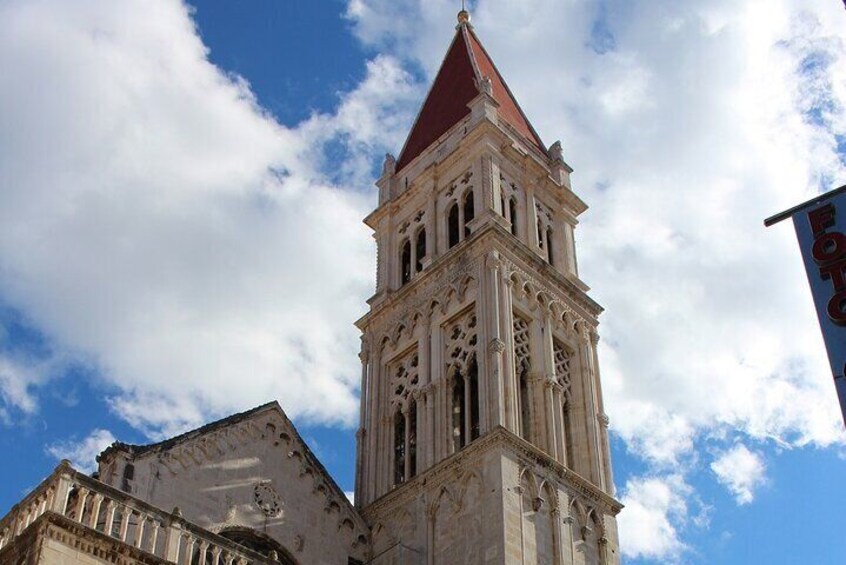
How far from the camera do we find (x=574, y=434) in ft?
95.4

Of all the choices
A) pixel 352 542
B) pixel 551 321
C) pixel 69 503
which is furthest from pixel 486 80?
pixel 69 503

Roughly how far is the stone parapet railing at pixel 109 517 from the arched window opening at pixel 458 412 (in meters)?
7.82

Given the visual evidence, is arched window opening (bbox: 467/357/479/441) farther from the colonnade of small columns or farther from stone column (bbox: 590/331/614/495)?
stone column (bbox: 590/331/614/495)

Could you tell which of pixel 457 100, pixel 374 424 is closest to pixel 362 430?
pixel 374 424

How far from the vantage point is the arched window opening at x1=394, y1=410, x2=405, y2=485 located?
96.2 ft

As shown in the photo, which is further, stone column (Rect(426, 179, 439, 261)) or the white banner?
stone column (Rect(426, 179, 439, 261))

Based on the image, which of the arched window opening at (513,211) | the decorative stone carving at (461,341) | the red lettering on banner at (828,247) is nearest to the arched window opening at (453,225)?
the arched window opening at (513,211)

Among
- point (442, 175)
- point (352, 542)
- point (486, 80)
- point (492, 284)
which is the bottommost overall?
point (352, 542)

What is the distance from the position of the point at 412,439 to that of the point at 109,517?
11517 millimetres

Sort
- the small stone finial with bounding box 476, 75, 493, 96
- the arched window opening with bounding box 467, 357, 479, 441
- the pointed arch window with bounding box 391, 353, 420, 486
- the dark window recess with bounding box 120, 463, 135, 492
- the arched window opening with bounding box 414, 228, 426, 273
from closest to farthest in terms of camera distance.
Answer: the dark window recess with bounding box 120, 463, 135, 492 → the arched window opening with bounding box 467, 357, 479, 441 → the pointed arch window with bounding box 391, 353, 420, 486 → the arched window opening with bounding box 414, 228, 426, 273 → the small stone finial with bounding box 476, 75, 493, 96

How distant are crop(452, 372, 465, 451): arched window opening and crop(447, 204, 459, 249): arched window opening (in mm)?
4452

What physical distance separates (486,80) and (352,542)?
1398cm

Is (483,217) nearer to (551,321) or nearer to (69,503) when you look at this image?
(551,321)

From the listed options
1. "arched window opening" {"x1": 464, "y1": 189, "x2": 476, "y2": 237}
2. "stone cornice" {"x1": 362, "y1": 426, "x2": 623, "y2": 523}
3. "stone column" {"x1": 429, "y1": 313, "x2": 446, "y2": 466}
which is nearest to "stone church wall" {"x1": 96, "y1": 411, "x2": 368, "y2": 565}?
"stone cornice" {"x1": 362, "y1": 426, "x2": 623, "y2": 523}
